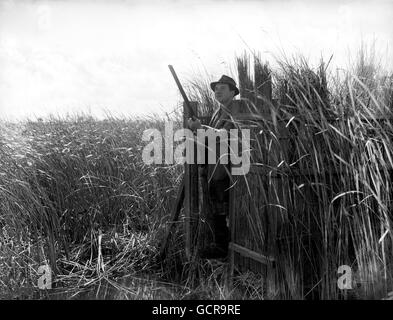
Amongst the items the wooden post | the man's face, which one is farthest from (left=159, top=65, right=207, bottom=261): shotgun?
the man's face

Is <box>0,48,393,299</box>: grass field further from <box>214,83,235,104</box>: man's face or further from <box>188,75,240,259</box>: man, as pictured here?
<box>214,83,235,104</box>: man's face

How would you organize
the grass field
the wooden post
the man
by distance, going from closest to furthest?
the grass field, the man, the wooden post

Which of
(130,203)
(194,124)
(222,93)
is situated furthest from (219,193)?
(130,203)

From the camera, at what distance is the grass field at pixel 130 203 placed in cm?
358

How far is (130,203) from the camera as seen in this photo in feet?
19.5

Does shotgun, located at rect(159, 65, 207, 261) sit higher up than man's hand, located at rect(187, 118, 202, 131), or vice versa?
man's hand, located at rect(187, 118, 202, 131)

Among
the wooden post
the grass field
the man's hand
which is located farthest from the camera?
the wooden post

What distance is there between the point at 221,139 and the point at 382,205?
136cm

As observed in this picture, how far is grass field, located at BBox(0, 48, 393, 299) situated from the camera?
141 inches

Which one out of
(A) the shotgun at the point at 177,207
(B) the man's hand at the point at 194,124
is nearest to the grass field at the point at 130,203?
(A) the shotgun at the point at 177,207

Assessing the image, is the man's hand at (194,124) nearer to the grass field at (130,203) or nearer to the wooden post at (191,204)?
the wooden post at (191,204)

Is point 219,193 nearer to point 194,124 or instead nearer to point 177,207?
point 177,207

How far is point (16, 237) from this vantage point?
17.5ft
